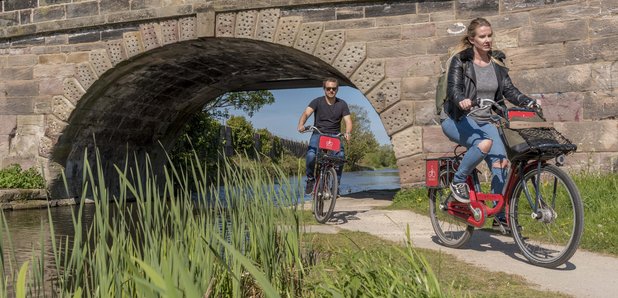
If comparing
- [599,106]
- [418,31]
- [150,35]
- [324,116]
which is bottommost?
[324,116]

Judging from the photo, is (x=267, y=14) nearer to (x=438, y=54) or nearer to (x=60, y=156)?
(x=438, y=54)

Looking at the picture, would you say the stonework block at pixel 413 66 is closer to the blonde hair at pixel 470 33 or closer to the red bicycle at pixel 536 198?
the blonde hair at pixel 470 33

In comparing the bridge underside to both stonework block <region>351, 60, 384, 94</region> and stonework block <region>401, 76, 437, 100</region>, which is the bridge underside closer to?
stonework block <region>351, 60, 384, 94</region>

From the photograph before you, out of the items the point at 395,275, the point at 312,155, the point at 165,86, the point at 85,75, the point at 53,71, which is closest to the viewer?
the point at 395,275

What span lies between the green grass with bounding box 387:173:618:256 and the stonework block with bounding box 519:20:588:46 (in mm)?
1773

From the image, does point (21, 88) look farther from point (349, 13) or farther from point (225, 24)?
point (349, 13)

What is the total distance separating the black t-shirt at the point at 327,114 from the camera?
5879 millimetres

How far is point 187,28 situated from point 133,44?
1.01 meters

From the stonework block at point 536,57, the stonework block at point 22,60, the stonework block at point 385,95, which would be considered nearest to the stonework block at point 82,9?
the stonework block at point 22,60

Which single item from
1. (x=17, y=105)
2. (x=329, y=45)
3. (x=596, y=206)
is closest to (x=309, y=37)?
(x=329, y=45)

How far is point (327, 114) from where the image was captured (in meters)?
5.88

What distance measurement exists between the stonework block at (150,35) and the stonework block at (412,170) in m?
4.35

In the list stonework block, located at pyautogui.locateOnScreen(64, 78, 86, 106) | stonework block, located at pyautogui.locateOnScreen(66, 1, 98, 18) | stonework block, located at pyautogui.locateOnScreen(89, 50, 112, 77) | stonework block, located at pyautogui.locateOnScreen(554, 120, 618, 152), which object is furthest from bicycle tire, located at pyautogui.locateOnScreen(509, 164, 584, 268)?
stonework block, located at pyautogui.locateOnScreen(66, 1, 98, 18)

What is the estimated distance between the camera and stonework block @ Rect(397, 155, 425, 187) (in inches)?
292
